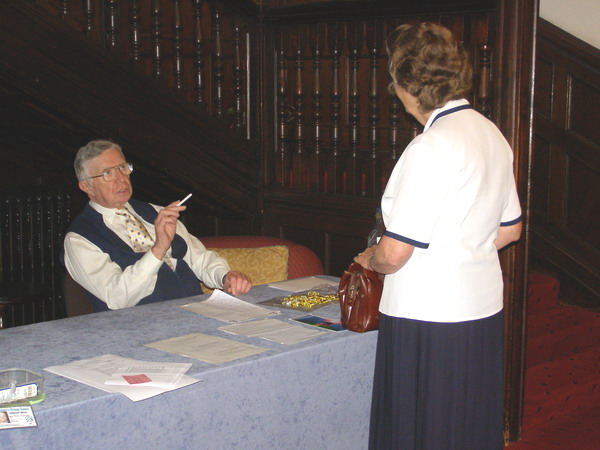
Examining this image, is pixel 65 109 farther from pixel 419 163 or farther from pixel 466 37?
pixel 419 163

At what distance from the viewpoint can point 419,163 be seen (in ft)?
7.37

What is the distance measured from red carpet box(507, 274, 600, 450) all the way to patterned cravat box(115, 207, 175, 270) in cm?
182

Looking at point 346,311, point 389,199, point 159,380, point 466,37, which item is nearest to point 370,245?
point 346,311

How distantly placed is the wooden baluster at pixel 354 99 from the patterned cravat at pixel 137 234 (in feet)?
4.69

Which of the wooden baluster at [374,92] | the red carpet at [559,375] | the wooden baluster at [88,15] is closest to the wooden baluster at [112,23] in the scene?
the wooden baluster at [88,15]

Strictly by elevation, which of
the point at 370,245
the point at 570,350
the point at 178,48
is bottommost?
the point at 570,350

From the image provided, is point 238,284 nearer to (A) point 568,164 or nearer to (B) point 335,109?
(B) point 335,109

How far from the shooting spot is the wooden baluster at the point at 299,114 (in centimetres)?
462

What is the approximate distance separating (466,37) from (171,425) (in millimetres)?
2469

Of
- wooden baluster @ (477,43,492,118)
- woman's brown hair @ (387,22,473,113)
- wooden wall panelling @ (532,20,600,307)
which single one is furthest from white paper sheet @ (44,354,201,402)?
wooden wall panelling @ (532,20,600,307)

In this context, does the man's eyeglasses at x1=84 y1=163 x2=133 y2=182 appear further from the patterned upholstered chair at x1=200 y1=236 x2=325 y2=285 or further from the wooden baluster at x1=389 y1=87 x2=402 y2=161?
the wooden baluster at x1=389 y1=87 x2=402 y2=161

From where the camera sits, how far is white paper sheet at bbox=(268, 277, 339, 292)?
3299 millimetres

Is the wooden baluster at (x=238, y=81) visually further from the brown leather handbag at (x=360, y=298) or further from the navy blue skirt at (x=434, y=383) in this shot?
the navy blue skirt at (x=434, y=383)

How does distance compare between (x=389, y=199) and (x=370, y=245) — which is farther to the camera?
(x=370, y=245)
